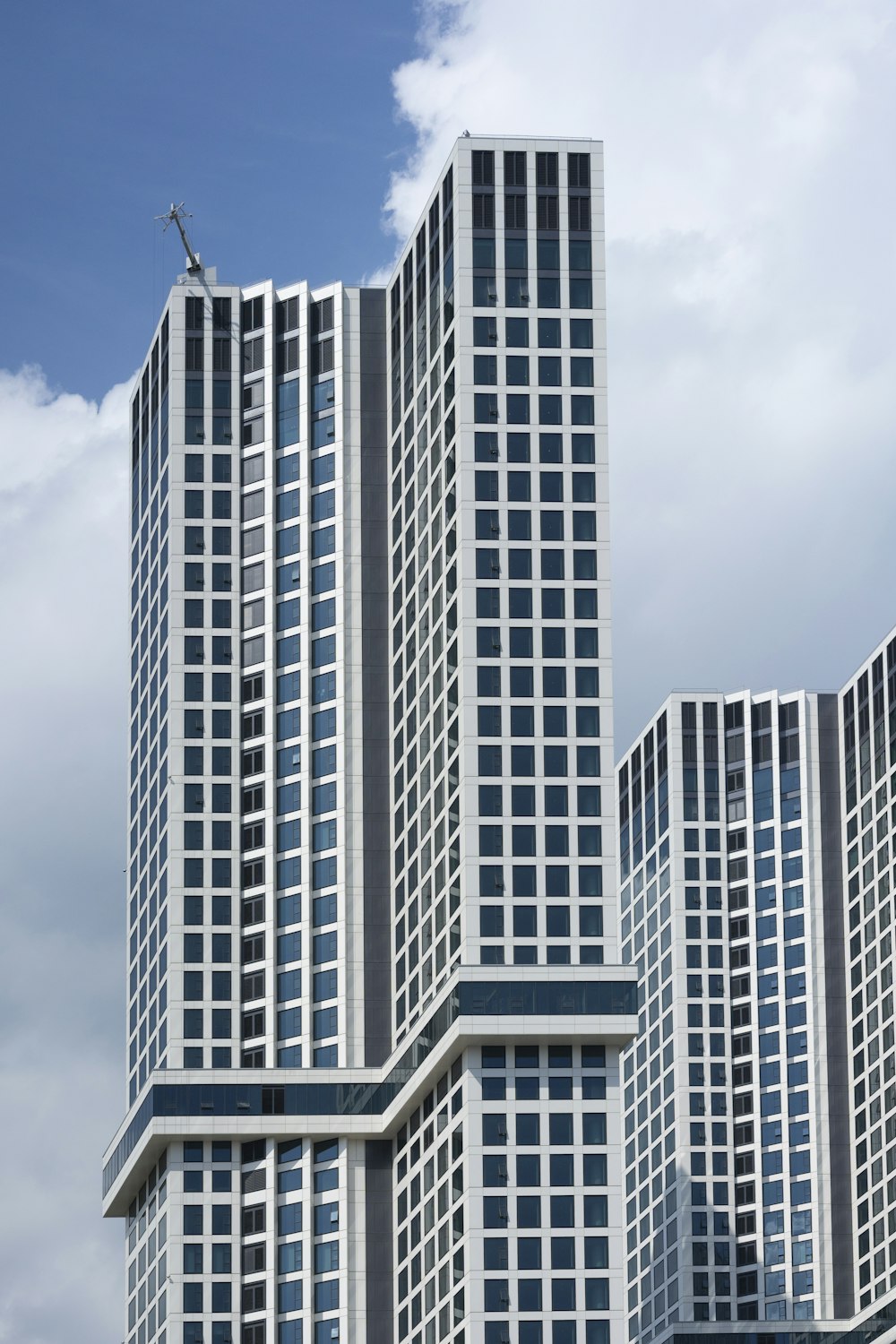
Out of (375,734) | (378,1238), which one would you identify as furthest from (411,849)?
(378,1238)

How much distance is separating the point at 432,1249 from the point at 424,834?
2688cm

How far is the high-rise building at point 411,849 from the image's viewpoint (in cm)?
16638

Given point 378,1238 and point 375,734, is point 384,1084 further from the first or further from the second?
point 375,734

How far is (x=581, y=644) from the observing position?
173500 millimetres

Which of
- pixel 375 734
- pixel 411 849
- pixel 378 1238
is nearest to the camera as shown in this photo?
pixel 378 1238

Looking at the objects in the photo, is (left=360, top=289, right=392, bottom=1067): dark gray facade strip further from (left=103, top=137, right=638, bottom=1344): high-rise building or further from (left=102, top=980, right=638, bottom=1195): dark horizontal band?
(left=102, top=980, right=638, bottom=1195): dark horizontal band

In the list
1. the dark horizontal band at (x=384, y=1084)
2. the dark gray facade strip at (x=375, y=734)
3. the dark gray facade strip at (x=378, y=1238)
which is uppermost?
the dark gray facade strip at (x=375, y=734)

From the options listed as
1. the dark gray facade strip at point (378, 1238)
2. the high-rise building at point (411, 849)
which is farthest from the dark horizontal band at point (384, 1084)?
the dark gray facade strip at point (378, 1238)

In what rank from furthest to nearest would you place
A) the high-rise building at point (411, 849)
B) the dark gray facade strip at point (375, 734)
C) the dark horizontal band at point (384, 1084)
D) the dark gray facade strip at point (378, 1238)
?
the dark gray facade strip at point (375, 734) → the dark gray facade strip at point (378, 1238) → the dark horizontal band at point (384, 1084) → the high-rise building at point (411, 849)

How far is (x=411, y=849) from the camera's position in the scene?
605 feet

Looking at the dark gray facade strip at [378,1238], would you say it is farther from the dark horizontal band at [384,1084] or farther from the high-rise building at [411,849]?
the dark horizontal band at [384,1084]

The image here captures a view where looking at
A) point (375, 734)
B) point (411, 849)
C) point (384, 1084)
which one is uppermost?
point (375, 734)

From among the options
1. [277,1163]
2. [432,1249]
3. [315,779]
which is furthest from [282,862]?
[432,1249]

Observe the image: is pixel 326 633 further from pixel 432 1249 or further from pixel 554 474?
pixel 432 1249
